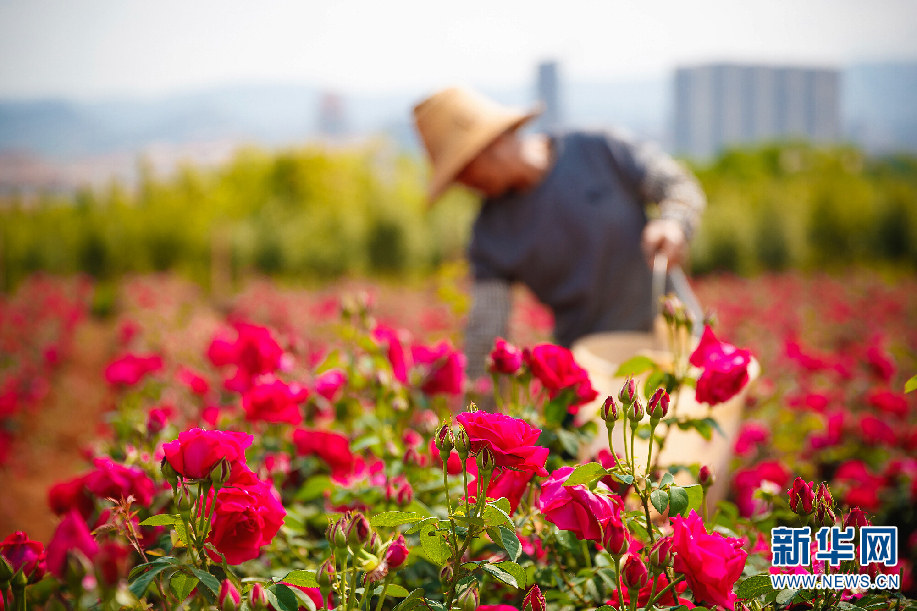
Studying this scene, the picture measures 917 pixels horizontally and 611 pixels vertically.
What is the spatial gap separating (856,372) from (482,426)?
2991mm

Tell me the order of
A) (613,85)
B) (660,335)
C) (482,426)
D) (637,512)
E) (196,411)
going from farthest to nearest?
(613,85), (196,411), (660,335), (637,512), (482,426)

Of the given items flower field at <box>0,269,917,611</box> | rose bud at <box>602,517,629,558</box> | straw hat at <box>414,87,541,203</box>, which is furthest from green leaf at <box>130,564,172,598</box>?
straw hat at <box>414,87,541,203</box>

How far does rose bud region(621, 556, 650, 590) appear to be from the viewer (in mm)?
637

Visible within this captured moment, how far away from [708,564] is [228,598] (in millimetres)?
445

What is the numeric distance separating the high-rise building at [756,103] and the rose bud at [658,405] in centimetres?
1590

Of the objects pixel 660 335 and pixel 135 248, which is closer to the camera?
pixel 660 335

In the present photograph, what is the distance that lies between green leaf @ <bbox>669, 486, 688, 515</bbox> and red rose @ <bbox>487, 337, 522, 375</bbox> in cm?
30

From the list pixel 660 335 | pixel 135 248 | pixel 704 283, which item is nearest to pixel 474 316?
pixel 660 335

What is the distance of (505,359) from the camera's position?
967mm

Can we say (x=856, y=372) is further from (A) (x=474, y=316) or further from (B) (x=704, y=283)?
(B) (x=704, y=283)

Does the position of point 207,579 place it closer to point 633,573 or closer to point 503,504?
point 503,504

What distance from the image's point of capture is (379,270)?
28.7ft

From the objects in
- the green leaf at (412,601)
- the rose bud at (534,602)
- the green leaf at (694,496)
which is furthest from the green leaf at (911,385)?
the green leaf at (412,601)

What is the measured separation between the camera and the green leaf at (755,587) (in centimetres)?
70
